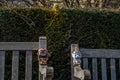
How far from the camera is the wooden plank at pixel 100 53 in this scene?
3.81 metres

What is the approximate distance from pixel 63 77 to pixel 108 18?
0.85 m

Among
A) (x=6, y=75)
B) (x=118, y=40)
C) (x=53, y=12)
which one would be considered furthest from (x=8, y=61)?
(x=118, y=40)

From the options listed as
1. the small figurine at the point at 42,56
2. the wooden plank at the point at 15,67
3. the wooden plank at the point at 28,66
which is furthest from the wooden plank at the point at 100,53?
the wooden plank at the point at 15,67

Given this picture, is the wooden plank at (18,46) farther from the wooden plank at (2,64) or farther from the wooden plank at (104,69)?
the wooden plank at (104,69)

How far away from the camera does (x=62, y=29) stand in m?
4.05

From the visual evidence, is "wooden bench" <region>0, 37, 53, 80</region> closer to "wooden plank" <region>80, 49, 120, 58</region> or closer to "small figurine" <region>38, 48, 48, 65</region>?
"small figurine" <region>38, 48, 48, 65</region>

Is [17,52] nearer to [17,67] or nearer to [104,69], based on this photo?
[17,67]

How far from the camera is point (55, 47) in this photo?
4.01 m

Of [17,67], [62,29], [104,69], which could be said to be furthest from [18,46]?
[104,69]

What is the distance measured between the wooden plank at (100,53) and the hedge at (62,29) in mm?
248

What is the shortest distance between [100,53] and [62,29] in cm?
52

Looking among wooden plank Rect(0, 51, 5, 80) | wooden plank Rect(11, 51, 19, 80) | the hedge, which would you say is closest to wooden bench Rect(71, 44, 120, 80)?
the hedge

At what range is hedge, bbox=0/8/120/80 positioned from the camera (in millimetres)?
3949

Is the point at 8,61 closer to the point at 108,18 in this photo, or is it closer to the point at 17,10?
the point at 17,10
